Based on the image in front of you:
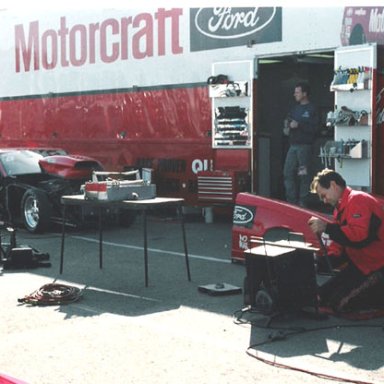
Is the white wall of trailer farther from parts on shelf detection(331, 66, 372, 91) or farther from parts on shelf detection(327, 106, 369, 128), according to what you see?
parts on shelf detection(327, 106, 369, 128)

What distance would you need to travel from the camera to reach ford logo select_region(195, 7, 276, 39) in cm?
1230

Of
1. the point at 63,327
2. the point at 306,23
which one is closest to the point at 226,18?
the point at 306,23

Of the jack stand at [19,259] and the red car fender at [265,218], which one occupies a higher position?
the red car fender at [265,218]

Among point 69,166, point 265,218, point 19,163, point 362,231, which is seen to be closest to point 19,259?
point 265,218

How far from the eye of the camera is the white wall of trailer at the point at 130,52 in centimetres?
1164

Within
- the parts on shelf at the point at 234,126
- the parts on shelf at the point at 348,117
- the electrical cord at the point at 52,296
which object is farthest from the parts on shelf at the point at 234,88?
the electrical cord at the point at 52,296

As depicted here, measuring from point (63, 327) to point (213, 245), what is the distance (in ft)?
15.1

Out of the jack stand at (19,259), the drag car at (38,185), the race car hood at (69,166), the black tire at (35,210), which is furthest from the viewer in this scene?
the race car hood at (69,166)

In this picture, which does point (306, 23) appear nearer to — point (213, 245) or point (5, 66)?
point (213, 245)

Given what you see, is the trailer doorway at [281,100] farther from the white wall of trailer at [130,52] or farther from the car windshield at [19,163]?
the car windshield at [19,163]

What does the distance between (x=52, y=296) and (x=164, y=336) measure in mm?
1617

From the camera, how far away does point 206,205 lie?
43.0 feet

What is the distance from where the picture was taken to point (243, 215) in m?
8.61

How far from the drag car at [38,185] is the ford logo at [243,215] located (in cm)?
375
